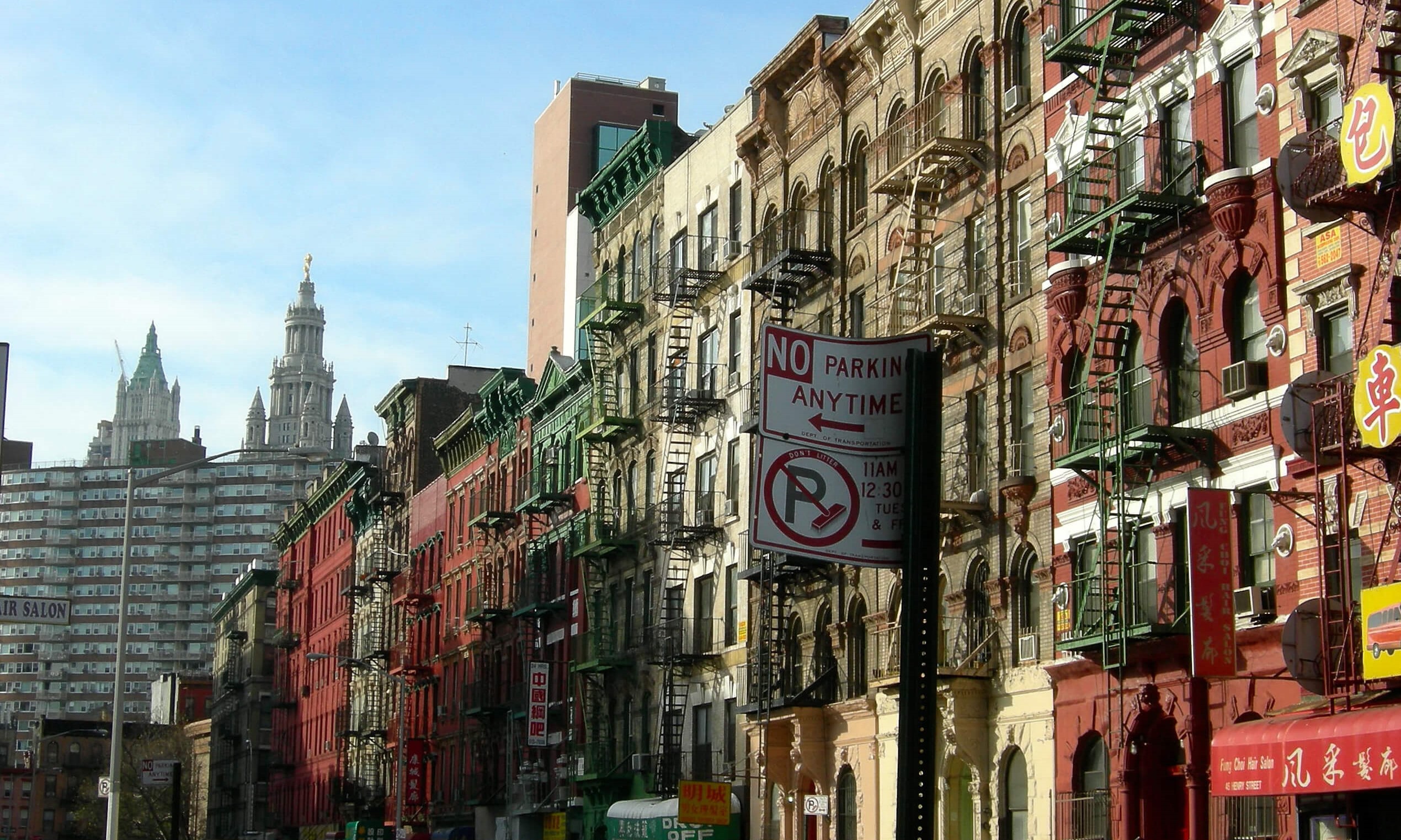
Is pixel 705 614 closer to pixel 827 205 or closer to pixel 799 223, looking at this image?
pixel 799 223

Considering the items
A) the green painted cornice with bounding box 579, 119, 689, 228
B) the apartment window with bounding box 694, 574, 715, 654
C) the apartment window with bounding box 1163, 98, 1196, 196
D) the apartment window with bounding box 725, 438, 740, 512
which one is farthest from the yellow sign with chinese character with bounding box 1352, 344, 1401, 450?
the green painted cornice with bounding box 579, 119, 689, 228

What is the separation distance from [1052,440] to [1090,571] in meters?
3.06

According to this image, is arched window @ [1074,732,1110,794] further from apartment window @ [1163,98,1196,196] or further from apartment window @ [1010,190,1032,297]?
apartment window @ [1163,98,1196,196]

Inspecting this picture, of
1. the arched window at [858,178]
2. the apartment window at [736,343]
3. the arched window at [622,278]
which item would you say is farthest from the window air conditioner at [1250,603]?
the arched window at [622,278]

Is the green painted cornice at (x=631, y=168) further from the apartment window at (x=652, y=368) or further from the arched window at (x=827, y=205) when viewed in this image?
the arched window at (x=827, y=205)

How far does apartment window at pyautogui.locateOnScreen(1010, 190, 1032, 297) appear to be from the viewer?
117 ft

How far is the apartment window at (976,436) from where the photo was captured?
3691cm

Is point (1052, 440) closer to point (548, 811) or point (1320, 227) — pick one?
point (1320, 227)

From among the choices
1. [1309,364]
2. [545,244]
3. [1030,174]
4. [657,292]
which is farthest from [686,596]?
[545,244]

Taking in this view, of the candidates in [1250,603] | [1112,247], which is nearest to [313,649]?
[1112,247]

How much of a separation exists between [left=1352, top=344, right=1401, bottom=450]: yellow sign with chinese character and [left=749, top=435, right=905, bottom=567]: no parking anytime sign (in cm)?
985

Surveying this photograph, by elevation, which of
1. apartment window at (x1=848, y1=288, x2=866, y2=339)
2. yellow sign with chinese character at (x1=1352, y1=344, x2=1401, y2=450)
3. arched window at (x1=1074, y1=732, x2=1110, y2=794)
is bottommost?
arched window at (x1=1074, y1=732, x2=1110, y2=794)

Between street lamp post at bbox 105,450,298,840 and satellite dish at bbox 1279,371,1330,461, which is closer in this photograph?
satellite dish at bbox 1279,371,1330,461

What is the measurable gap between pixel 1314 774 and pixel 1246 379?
21.8ft
